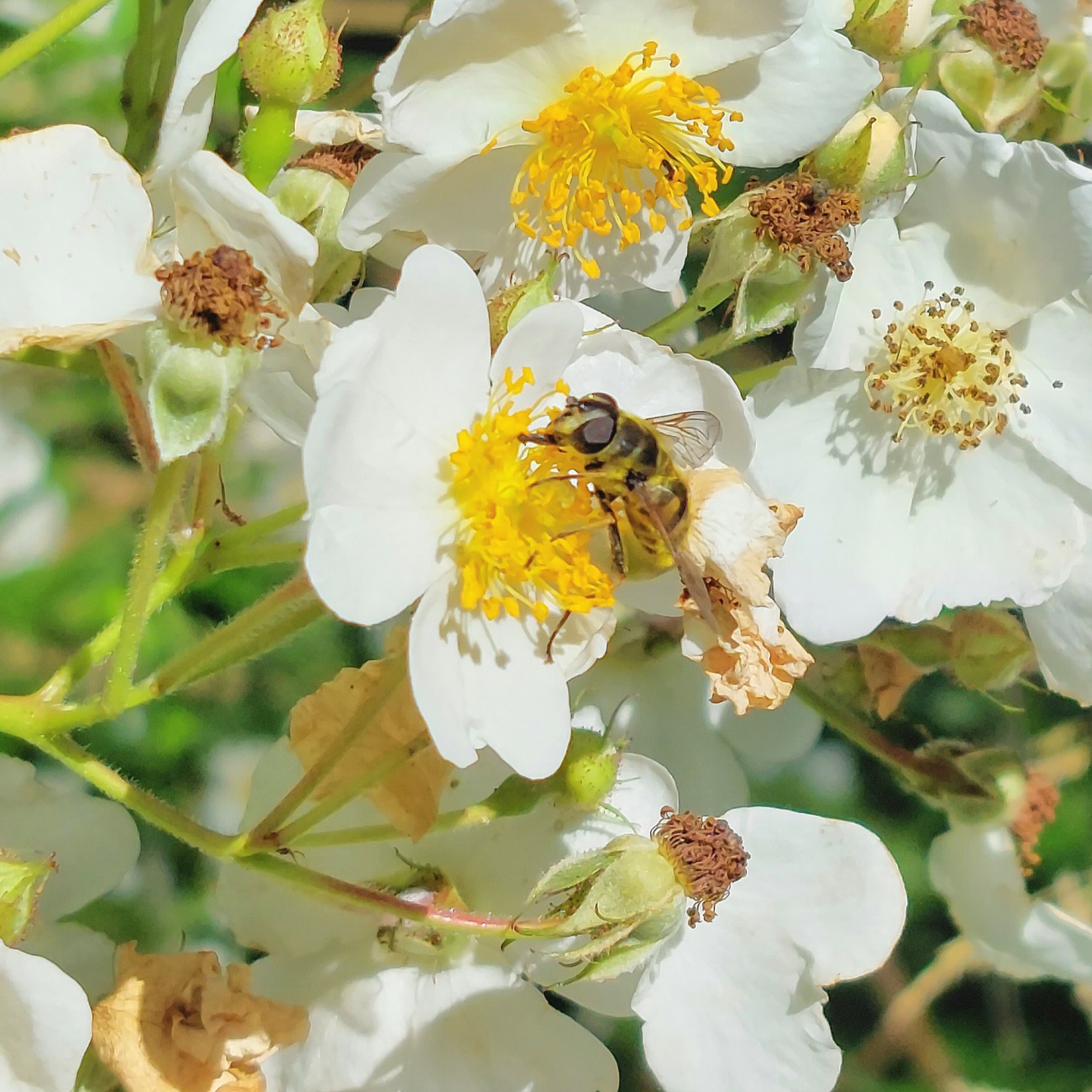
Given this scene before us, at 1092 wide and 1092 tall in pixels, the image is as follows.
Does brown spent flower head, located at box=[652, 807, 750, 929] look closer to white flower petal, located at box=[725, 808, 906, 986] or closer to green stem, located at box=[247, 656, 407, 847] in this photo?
white flower petal, located at box=[725, 808, 906, 986]

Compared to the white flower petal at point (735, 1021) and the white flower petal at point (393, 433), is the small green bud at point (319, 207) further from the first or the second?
the white flower petal at point (735, 1021)

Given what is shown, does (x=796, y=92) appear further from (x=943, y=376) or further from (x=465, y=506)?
(x=465, y=506)

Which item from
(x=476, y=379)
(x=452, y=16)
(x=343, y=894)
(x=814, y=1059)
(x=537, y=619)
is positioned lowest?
(x=814, y=1059)

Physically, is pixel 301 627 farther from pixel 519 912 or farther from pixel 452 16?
pixel 452 16

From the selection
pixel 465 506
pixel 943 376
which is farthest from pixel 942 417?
pixel 465 506

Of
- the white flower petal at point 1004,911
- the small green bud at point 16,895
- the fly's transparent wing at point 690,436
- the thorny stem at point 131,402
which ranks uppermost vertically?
the thorny stem at point 131,402

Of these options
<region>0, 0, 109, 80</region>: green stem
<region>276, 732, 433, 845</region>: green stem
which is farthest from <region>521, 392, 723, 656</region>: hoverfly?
<region>0, 0, 109, 80</region>: green stem

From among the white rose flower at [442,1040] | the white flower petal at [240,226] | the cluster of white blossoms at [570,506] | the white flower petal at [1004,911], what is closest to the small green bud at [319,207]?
the cluster of white blossoms at [570,506]

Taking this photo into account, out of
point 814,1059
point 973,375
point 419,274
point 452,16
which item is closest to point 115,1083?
point 814,1059
